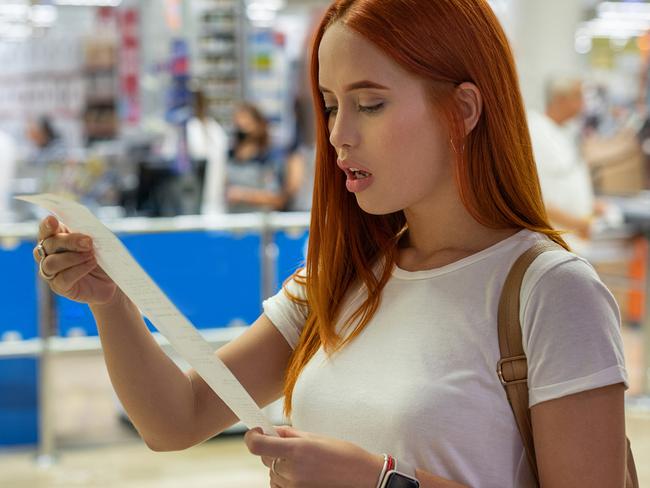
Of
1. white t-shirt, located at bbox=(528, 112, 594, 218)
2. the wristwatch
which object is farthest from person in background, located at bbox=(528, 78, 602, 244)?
the wristwatch

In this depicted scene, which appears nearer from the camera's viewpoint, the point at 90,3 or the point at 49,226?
the point at 49,226

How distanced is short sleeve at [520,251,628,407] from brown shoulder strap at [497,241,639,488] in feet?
0.04

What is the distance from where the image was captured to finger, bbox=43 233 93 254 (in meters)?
1.33

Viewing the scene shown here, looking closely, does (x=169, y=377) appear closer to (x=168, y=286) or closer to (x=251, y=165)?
(x=168, y=286)

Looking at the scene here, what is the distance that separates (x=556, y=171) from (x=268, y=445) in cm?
367

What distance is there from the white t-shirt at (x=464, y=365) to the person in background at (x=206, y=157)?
18.3 ft

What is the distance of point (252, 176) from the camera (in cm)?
757

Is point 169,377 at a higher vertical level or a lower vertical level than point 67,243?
lower

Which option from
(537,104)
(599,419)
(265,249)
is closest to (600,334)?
(599,419)

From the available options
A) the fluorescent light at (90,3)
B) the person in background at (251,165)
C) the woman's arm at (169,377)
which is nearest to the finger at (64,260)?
the woman's arm at (169,377)

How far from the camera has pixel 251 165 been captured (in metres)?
7.63

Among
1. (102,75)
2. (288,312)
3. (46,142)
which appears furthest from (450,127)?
(102,75)

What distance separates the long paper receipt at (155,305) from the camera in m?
1.20

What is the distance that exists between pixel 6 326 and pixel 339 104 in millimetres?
3760
